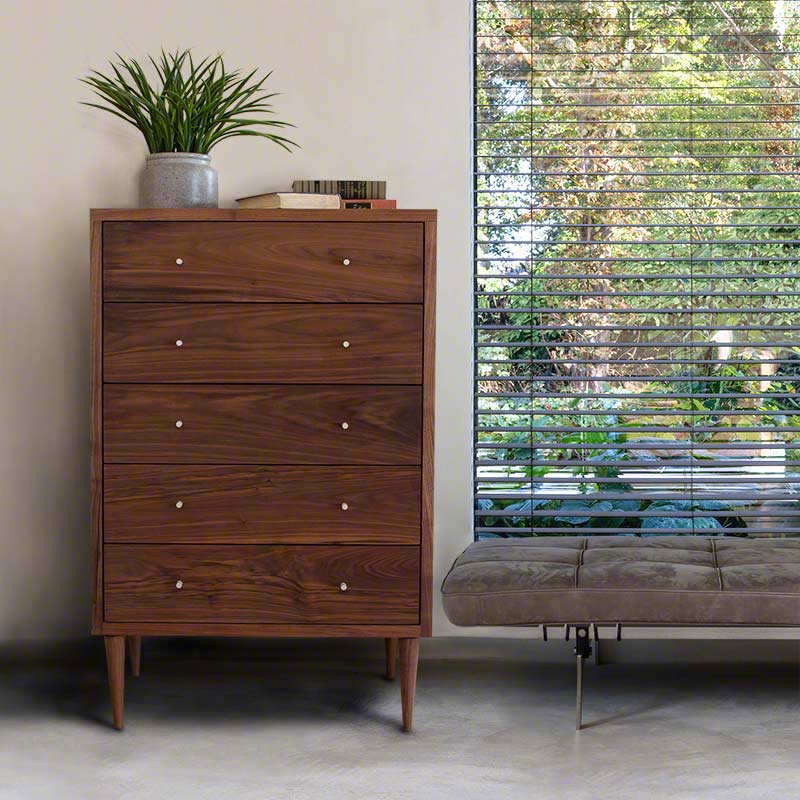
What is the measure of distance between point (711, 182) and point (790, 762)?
5.06 feet

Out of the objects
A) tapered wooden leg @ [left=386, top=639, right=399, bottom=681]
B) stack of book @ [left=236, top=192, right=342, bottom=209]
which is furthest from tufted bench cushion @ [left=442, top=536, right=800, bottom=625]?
stack of book @ [left=236, top=192, right=342, bottom=209]

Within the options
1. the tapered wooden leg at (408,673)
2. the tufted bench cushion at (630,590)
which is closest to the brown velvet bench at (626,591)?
the tufted bench cushion at (630,590)

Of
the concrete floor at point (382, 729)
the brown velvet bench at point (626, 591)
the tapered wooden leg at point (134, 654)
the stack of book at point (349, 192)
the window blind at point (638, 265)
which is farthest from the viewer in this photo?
the window blind at point (638, 265)

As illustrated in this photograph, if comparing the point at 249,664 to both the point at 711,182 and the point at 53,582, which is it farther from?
the point at 711,182

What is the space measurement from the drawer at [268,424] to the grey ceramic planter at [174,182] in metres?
0.45

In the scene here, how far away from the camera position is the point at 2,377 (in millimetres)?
2854

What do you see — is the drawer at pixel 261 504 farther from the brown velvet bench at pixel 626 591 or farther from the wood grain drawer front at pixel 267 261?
the wood grain drawer front at pixel 267 261

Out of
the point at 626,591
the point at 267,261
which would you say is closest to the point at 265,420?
the point at 267,261

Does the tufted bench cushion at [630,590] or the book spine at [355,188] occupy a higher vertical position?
the book spine at [355,188]

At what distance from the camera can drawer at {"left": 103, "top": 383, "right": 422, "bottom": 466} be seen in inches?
88.7

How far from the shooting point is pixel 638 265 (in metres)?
2.87

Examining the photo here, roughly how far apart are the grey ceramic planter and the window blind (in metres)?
0.84

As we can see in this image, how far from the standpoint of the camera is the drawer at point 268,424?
7.39ft

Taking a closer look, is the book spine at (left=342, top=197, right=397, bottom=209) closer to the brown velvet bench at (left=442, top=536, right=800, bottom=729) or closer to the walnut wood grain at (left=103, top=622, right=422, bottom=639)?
the brown velvet bench at (left=442, top=536, right=800, bottom=729)
